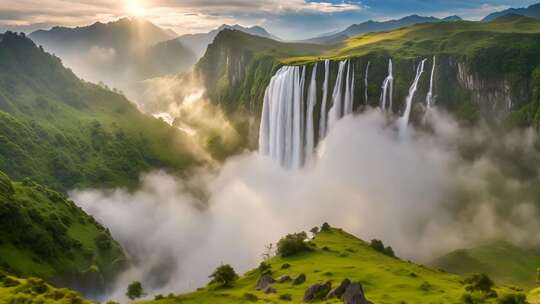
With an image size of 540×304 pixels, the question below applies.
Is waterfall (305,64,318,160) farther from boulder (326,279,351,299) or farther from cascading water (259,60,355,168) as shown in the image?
boulder (326,279,351,299)

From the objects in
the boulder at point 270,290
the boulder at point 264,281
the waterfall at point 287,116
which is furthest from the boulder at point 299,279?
the waterfall at point 287,116

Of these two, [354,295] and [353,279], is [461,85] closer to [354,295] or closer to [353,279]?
[353,279]

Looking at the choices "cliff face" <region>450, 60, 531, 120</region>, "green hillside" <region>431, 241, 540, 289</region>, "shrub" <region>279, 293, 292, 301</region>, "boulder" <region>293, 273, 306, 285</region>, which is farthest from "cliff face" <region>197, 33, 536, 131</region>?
"shrub" <region>279, 293, 292, 301</region>

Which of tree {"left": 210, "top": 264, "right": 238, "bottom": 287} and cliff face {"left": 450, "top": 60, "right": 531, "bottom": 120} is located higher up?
cliff face {"left": 450, "top": 60, "right": 531, "bottom": 120}

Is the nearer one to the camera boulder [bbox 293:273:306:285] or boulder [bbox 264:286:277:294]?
boulder [bbox 264:286:277:294]

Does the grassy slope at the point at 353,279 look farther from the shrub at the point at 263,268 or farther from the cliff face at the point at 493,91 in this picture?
the cliff face at the point at 493,91

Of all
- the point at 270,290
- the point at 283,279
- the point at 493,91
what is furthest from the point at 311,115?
the point at 270,290
